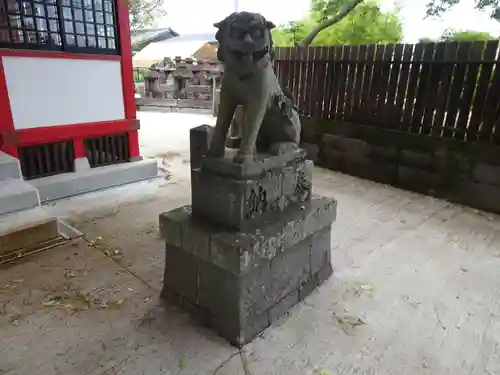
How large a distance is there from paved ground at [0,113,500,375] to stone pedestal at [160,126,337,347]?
0.40ft

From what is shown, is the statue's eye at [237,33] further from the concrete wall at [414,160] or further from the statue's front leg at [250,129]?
the concrete wall at [414,160]

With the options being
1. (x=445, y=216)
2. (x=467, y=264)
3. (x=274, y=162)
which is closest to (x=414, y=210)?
(x=445, y=216)

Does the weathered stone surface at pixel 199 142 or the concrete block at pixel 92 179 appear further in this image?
the concrete block at pixel 92 179

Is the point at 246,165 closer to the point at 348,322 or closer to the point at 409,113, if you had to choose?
the point at 348,322

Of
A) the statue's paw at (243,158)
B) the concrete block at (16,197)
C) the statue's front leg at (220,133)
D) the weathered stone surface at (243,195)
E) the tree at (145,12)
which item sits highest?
the tree at (145,12)

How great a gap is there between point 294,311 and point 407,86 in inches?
142

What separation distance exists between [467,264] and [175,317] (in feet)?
7.74

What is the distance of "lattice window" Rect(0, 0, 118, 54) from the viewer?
145 inches

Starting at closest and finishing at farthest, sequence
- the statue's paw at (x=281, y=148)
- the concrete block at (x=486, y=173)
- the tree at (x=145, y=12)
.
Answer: the statue's paw at (x=281, y=148)
the concrete block at (x=486, y=173)
the tree at (x=145, y=12)

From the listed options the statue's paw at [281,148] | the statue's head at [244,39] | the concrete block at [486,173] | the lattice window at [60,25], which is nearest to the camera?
the statue's head at [244,39]

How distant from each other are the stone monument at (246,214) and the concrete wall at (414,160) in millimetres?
2661

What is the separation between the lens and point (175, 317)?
221cm

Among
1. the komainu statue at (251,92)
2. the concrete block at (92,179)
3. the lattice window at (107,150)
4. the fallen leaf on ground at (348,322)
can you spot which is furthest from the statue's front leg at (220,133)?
the lattice window at (107,150)

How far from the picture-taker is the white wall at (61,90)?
12.5 feet
